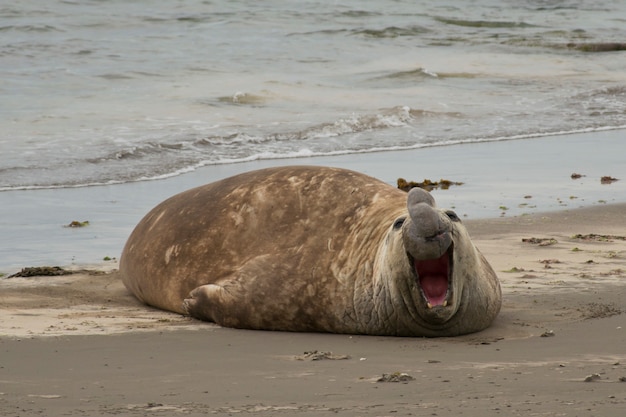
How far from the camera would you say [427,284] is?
16.2 ft

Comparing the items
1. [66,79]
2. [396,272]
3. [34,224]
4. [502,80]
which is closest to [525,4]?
[502,80]

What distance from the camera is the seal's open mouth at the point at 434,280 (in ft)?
15.9

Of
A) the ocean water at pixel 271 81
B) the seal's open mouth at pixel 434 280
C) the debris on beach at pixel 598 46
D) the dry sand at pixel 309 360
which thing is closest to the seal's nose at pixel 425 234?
the seal's open mouth at pixel 434 280

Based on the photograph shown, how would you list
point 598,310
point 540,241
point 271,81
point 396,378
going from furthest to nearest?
point 271,81, point 540,241, point 598,310, point 396,378

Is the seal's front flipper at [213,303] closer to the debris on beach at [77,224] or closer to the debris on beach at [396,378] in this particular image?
the debris on beach at [396,378]

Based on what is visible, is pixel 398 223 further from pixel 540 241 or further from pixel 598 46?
pixel 598 46

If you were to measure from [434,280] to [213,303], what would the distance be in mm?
1211

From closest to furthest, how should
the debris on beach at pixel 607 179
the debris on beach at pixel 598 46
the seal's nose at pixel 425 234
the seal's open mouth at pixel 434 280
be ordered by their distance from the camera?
the seal's nose at pixel 425 234 < the seal's open mouth at pixel 434 280 < the debris on beach at pixel 607 179 < the debris on beach at pixel 598 46

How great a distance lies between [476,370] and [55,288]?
3.10 metres

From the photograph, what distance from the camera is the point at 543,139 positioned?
44.3ft

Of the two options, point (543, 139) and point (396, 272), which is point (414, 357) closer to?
point (396, 272)

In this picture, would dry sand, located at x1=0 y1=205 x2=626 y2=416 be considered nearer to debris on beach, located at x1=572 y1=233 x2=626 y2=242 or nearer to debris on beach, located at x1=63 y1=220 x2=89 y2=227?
debris on beach, located at x1=572 y1=233 x2=626 y2=242

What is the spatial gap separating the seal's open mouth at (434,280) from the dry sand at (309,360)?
19 centimetres

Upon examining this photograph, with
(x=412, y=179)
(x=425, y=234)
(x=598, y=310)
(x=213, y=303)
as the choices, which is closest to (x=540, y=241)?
(x=598, y=310)
